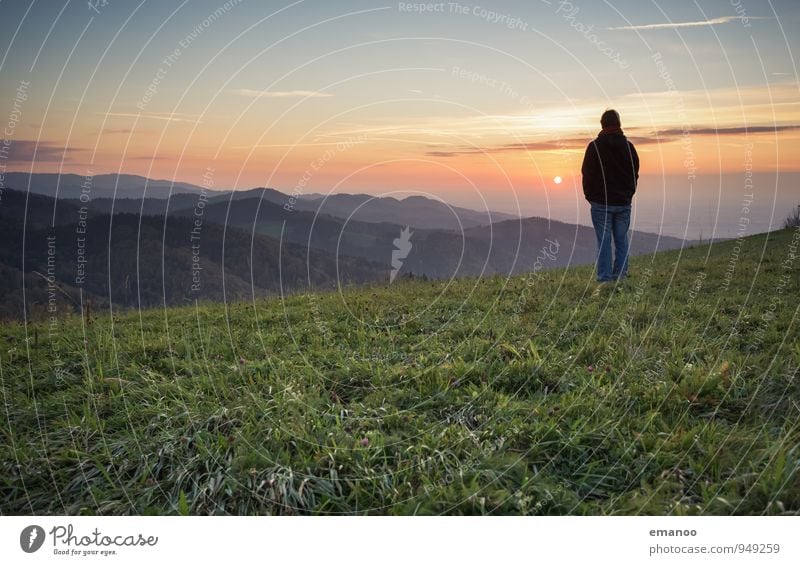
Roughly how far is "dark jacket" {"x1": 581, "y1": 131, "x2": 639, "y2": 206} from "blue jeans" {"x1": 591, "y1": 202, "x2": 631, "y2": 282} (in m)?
0.18

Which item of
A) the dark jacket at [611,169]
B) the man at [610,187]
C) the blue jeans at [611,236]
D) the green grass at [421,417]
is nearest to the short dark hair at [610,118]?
the man at [610,187]

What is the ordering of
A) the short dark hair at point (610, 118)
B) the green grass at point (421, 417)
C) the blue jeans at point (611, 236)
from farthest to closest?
the short dark hair at point (610, 118), the blue jeans at point (611, 236), the green grass at point (421, 417)

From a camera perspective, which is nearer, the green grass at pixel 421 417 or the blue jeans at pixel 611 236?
the green grass at pixel 421 417

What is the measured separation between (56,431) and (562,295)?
283 inches

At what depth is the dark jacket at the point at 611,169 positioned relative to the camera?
1077 cm

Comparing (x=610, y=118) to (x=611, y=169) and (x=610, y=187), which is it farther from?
(x=610, y=187)

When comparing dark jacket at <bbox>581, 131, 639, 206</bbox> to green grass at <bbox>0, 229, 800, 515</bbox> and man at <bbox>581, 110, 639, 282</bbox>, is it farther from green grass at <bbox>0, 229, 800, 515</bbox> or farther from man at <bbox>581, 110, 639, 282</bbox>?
green grass at <bbox>0, 229, 800, 515</bbox>

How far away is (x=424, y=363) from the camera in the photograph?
6.12m

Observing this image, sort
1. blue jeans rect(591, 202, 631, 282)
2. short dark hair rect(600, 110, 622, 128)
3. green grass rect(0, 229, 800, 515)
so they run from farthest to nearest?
1. short dark hair rect(600, 110, 622, 128)
2. blue jeans rect(591, 202, 631, 282)
3. green grass rect(0, 229, 800, 515)

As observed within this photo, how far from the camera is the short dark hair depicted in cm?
1084

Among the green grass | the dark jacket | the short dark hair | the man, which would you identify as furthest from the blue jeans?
the green grass

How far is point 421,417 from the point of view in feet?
15.9

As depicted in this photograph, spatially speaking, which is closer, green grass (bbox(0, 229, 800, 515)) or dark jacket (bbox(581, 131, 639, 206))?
green grass (bbox(0, 229, 800, 515))

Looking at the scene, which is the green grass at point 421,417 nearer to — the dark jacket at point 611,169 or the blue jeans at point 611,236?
the blue jeans at point 611,236
